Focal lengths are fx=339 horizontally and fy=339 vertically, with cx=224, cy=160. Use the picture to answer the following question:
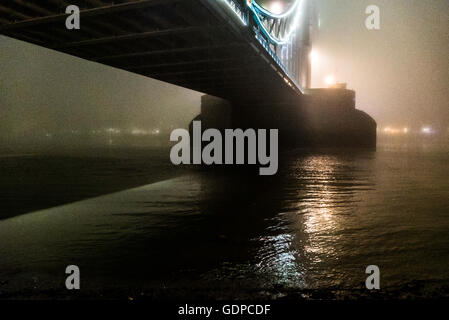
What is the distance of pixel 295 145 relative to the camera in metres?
35.9

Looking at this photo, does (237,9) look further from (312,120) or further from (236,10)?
(312,120)

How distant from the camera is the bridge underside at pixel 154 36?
1110 centimetres

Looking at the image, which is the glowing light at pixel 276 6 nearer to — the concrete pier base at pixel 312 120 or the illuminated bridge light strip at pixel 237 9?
the concrete pier base at pixel 312 120

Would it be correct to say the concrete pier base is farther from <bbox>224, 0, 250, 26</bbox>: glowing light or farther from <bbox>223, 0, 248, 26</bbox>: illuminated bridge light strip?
<bbox>224, 0, 250, 26</bbox>: glowing light

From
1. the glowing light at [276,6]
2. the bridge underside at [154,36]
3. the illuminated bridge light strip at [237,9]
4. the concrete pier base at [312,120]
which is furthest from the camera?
the glowing light at [276,6]

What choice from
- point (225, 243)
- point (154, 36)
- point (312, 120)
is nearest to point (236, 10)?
point (154, 36)

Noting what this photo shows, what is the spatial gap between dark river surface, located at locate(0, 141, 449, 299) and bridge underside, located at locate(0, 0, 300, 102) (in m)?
6.16

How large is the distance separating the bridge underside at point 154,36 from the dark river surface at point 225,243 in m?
6.16

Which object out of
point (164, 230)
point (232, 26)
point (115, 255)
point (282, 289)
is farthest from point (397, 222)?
point (232, 26)

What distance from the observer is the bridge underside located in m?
11.1

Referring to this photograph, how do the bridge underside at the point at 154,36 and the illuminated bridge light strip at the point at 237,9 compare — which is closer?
the bridge underside at the point at 154,36

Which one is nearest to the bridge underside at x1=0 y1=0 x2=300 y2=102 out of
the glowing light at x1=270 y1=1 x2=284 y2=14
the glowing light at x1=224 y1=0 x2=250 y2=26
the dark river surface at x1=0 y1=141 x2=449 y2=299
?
the glowing light at x1=224 y1=0 x2=250 y2=26

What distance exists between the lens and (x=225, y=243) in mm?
4586

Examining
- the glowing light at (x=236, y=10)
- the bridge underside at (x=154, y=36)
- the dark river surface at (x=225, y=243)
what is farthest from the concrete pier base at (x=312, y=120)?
the dark river surface at (x=225, y=243)
